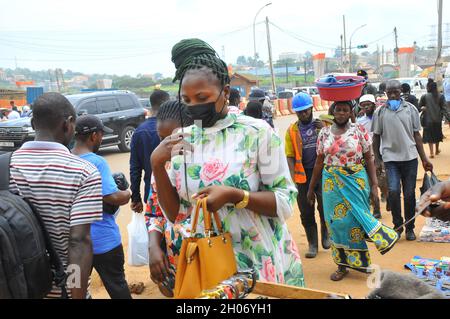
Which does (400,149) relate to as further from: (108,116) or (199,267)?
(108,116)

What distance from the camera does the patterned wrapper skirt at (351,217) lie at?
4.34m

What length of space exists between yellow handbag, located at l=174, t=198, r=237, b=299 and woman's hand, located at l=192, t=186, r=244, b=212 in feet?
0.24

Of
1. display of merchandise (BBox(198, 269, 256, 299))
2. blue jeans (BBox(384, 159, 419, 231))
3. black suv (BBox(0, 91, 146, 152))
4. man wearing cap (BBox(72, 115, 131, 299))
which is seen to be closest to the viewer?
display of merchandise (BBox(198, 269, 256, 299))

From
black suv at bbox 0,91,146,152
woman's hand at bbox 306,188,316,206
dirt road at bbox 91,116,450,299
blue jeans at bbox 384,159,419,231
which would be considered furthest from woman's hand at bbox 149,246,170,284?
black suv at bbox 0,91,146,152

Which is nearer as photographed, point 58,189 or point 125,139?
point 58,189

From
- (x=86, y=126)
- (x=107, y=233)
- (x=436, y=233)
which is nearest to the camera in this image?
(x=107, y=233)

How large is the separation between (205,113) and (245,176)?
320 millimetres

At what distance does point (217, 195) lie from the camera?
1.75 metres

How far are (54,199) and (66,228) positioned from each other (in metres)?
0.15

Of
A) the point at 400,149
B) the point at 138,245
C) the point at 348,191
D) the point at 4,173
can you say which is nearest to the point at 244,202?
the point at 4,173

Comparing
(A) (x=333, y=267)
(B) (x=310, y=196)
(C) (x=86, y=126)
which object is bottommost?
(A) (x=333, y=267)

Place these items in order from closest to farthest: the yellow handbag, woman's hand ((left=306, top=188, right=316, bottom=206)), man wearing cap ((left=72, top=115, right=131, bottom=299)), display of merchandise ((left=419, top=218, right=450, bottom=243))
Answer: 1. the yellow handbag
2. man wearing cap ((left=72, top=115, right=131, bottom=299))
3. woman's hand ((left=306, top=188, right=316, bottom=206))
4. display of merchandise ((left=419, top=218, right=450, bottom=243))

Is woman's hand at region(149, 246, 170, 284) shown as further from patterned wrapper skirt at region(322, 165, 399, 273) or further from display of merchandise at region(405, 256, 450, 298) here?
patterned wrapper skirt at region(322, 165, 399, 273)

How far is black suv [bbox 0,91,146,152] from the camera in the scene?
40.2 ft
